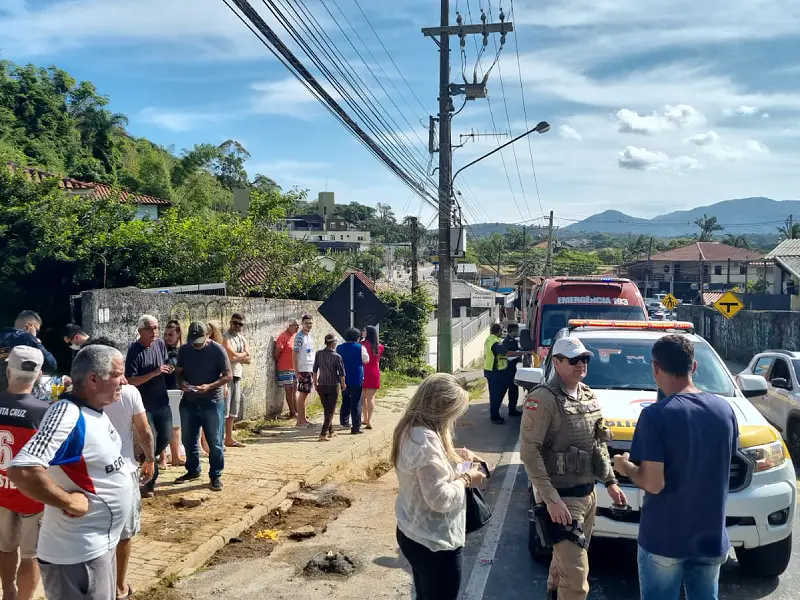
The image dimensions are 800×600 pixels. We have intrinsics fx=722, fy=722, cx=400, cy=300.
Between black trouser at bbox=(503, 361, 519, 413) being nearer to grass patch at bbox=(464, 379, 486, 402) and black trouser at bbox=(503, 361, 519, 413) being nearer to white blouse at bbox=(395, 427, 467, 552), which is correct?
grass patch at bbox=(464, 379, 486, 402)

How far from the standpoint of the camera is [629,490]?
5.37 m

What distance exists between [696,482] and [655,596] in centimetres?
64

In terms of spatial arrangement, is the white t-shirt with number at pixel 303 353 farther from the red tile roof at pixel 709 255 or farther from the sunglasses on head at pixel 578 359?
the red tile roof at pixel 709 255

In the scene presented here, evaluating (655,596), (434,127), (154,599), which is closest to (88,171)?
(434,127)

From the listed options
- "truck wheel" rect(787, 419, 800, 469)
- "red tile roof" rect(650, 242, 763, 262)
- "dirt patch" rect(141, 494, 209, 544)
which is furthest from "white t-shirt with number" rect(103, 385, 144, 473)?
"red tile roof" rect(650, 242, 763, 262)

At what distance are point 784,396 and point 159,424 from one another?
899 centimetres

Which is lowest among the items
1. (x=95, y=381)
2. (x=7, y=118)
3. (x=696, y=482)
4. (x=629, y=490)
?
(x=629, y=490)

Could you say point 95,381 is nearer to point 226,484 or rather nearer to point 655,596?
point 655,596

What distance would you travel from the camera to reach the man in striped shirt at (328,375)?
34.0 ft

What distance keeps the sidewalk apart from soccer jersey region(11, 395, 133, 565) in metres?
1.95

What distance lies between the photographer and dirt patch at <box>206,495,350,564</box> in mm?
6164

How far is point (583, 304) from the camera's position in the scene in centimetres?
1250

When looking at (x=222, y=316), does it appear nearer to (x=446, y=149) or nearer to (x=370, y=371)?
(x=370, y=371)

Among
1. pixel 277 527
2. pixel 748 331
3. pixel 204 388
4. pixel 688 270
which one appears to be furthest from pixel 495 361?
pixel 688 270
